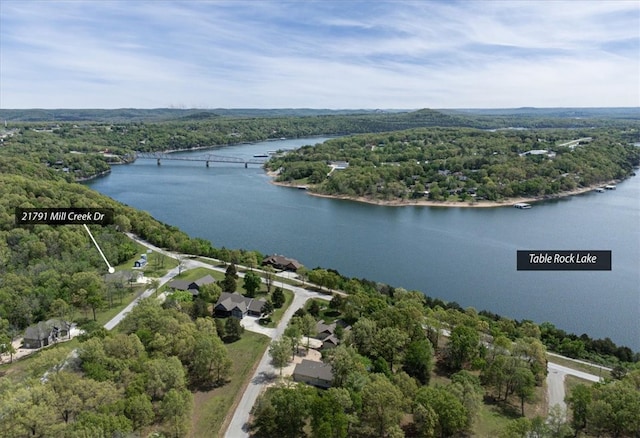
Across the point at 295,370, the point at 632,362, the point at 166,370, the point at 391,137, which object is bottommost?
the point at 632,362

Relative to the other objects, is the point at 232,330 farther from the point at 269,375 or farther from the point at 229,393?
the point at 229,393

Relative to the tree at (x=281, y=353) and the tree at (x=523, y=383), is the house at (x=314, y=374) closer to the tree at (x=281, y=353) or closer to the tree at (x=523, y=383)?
the tree at (x=281, y=353)

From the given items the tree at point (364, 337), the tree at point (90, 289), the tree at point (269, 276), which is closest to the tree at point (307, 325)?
the tree at point (364, 337)

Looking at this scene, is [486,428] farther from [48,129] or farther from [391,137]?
[48,129]

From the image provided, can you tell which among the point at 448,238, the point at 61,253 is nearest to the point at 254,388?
the point at 61,253

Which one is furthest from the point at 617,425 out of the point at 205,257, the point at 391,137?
the point at 391,137
